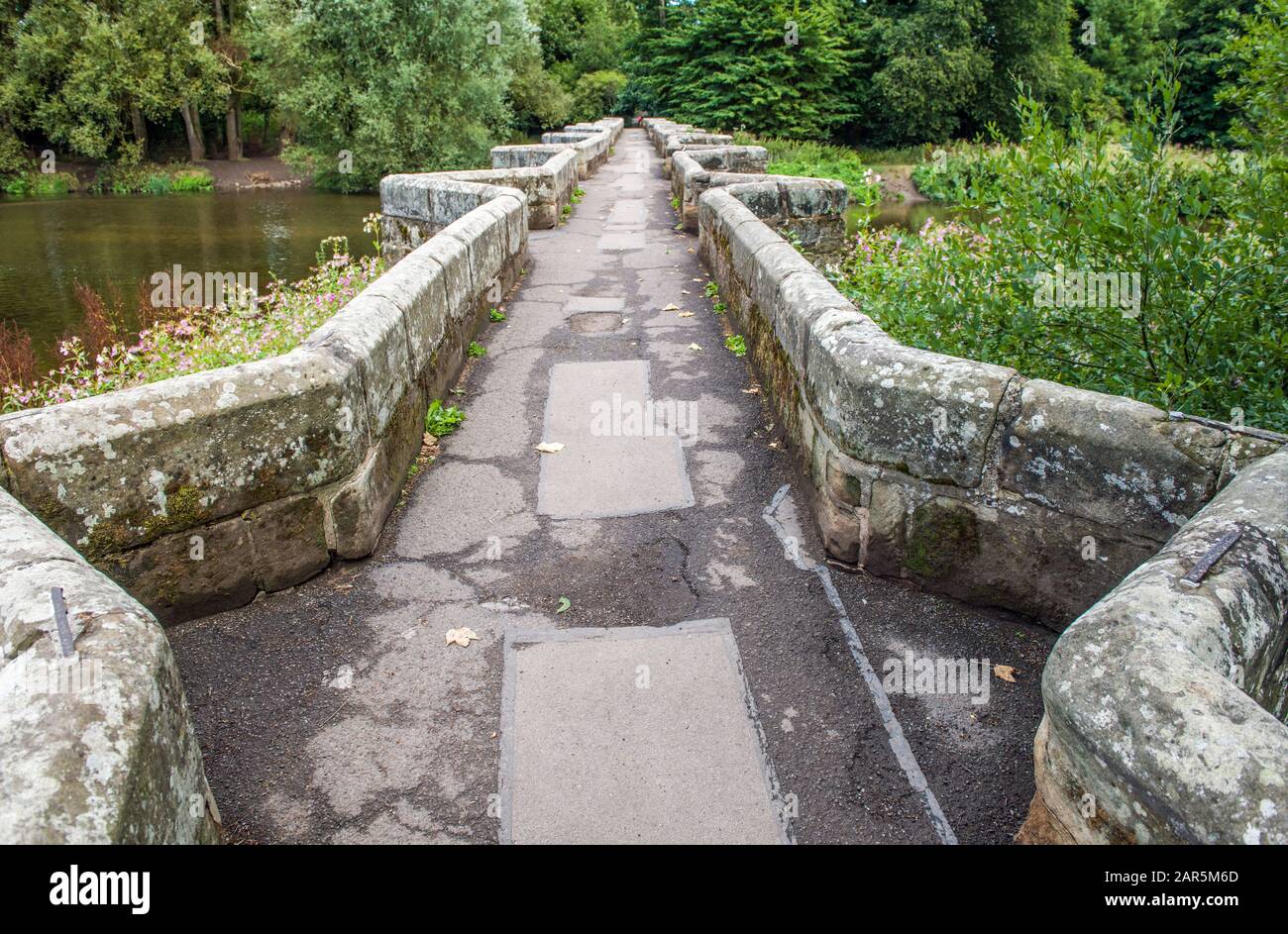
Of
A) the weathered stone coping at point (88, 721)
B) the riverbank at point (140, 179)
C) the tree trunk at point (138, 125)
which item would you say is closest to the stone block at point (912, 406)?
the weathered stone coping at point (88, 721)

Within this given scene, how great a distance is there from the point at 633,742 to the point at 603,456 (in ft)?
7.84

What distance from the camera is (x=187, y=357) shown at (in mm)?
8328

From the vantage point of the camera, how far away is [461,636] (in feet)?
11.8

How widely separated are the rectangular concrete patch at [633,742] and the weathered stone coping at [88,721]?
95cm

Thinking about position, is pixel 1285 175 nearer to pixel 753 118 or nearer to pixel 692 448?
pixel 692 448

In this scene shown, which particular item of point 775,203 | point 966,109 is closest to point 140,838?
point 775,203

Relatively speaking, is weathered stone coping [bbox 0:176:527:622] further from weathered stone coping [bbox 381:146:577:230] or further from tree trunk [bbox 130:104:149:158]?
tree trunk [bbox 130:104:149:158]

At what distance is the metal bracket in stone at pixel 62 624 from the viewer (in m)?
2.02

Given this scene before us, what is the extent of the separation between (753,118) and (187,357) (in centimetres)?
3224

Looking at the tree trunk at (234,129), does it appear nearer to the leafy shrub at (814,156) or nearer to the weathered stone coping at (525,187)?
the leafy shrub at (814,156)

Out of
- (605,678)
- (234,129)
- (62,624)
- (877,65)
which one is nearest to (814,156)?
(877,65)

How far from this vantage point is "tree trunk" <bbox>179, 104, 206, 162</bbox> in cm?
3862

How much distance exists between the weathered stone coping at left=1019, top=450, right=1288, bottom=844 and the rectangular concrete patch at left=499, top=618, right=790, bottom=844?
89 cm

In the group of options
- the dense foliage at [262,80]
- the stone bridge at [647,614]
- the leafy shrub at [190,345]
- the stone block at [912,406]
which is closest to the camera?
the stone bridge at [647,614]
